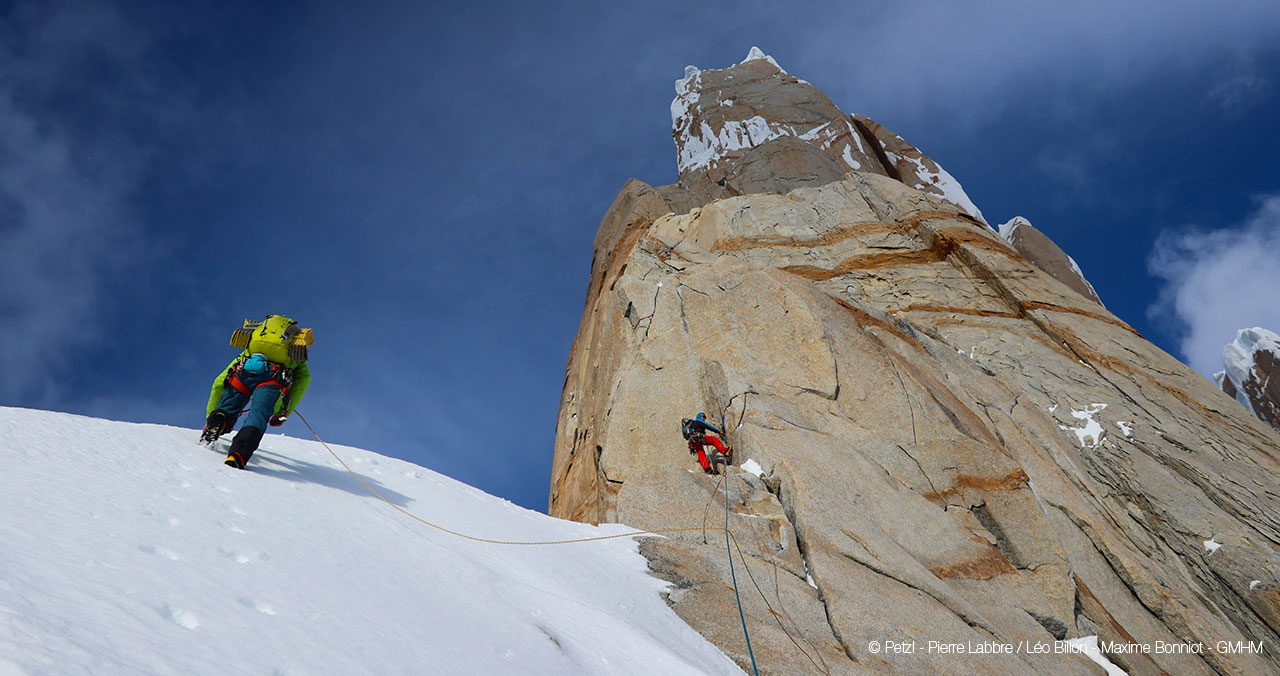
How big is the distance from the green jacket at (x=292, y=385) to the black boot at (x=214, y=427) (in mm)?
175

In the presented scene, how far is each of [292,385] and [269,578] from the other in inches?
182

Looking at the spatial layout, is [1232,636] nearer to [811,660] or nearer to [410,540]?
[811,660]

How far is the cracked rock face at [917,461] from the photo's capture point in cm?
928

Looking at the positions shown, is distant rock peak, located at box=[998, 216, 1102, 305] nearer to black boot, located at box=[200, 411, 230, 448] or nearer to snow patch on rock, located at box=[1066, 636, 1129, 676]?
snow patch on rock, located at box=[1066, 636, 1129, 676]

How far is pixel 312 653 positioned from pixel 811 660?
5.60 m

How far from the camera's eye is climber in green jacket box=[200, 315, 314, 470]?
770 centimetres

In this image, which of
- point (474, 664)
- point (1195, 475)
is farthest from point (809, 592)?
point (1195, 475)

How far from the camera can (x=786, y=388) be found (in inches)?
602

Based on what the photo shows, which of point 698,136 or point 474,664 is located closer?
point 474,664

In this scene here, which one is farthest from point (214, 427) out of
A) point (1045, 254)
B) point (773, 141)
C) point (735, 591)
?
point (1045, 254)

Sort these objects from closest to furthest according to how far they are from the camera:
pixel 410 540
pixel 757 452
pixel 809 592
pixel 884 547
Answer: pixel 410 540 < pixel 809 592 < pixel 884 547 < pixel 757 452

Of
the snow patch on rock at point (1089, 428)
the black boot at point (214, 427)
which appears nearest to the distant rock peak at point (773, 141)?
the snow patch on rock at point (1089, 428)

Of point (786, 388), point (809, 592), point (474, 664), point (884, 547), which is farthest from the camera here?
point (786, 388)

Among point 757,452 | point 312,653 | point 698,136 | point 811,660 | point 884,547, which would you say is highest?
point 698,136
